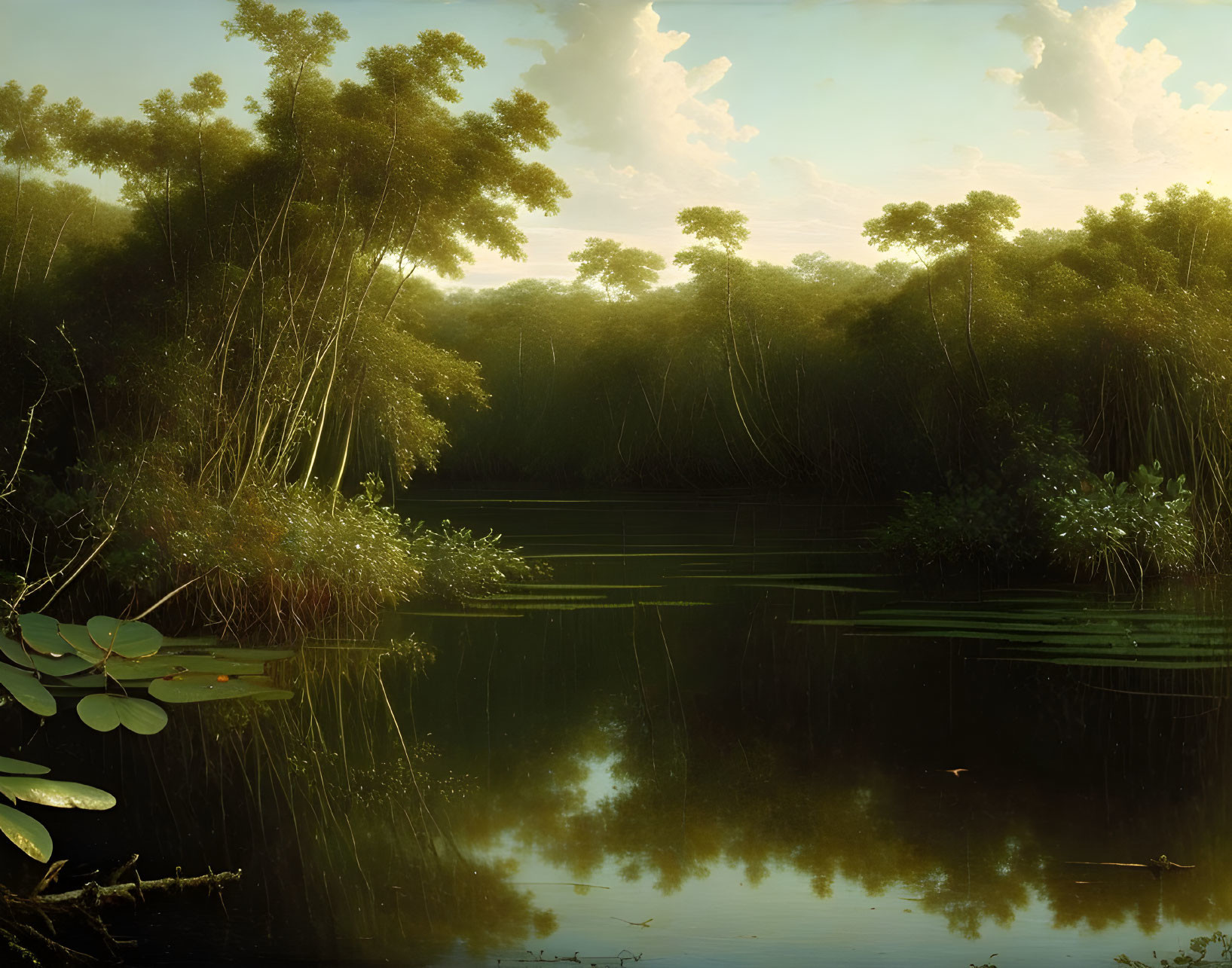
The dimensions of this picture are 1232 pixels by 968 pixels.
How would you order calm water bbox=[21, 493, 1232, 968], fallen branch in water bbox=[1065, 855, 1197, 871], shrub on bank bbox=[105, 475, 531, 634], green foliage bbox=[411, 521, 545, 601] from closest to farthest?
calm water bbox=[21, 493, 1232, 968], fallen branch in water bbox=[1065, 855, 1197, 871], shrub on bank bbox=[105, 475, 531, 634], green foliage bbox=[411, 521, 545, 601]

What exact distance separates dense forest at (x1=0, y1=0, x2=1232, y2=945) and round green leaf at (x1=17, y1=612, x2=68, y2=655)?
1.04 metres

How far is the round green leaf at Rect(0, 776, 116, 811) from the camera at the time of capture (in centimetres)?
185

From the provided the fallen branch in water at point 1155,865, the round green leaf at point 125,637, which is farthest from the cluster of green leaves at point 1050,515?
the round green leaf at point 125,637

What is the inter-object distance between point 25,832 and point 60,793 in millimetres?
190

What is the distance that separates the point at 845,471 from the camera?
15.1m

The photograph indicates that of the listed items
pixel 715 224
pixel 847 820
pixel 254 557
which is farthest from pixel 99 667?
pixel 715 224

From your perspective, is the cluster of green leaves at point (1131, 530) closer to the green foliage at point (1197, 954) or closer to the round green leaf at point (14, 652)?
the green foliage at point (1197, 954)

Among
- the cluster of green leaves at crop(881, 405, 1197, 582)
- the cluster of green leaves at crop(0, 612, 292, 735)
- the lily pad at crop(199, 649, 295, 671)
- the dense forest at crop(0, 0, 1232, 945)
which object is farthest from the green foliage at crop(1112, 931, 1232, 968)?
the cluster of green leaves at crop(881, 405, 1197, 582)

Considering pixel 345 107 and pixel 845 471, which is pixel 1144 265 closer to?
pixel 845 471

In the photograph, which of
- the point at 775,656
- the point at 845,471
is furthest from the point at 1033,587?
the point at 845,471

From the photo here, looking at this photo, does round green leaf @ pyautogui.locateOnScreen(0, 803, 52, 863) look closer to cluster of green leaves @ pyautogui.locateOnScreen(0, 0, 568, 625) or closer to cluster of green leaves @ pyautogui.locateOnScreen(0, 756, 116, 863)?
cluster of green leaves @ pyautogui.locateOnScreen(0, 756, 116, 863)

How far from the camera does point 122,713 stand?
6.65 ft

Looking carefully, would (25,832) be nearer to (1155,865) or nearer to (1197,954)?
(1197,954)

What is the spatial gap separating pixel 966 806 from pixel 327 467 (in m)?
7.42
